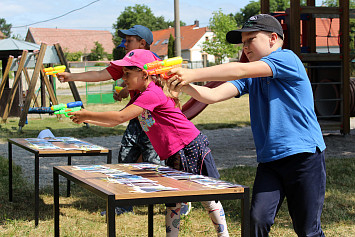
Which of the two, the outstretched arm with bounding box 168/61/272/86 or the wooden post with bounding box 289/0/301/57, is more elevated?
the wooden post with bounding box 289/0/301/57

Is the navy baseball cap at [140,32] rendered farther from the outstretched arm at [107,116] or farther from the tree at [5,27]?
the tree at [5,27]

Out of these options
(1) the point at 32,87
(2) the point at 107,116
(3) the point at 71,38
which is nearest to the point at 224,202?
(2) the point at 107,116

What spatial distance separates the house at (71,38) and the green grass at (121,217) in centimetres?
7293

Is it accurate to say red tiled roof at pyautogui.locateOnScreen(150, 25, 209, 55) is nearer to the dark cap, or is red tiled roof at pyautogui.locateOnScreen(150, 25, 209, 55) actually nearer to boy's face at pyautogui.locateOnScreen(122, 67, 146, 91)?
boy's face at pyautogui.locateOnScreen(122, 67, 146, 91)

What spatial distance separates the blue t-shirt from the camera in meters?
2.64

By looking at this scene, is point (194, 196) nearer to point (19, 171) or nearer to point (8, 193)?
point (8, 193)

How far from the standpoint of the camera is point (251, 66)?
2.42 meters

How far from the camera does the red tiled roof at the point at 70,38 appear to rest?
78.6 meters

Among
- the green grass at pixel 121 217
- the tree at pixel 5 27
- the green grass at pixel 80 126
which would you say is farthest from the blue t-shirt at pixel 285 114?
the tree at pixel 5 27

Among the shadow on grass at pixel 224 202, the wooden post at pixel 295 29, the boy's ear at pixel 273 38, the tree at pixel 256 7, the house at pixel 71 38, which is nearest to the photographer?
the boy's ear at pixel 273 38

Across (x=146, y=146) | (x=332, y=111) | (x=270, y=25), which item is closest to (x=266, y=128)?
(x=270, y=25)

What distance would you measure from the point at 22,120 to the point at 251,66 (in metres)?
10.8

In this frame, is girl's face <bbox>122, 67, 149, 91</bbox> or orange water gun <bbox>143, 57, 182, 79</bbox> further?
girl's face <bbox>122, 67, 149, 91</bbox>

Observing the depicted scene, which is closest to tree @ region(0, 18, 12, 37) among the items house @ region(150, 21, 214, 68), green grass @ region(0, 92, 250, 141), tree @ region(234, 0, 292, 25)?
tree @ region(234, 0, 292, 25)
